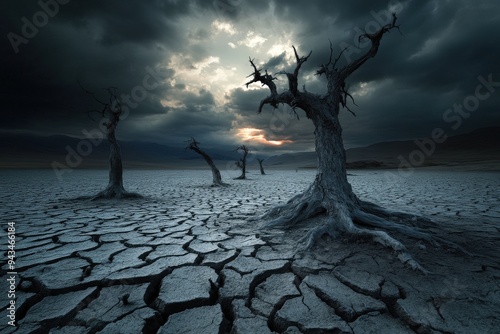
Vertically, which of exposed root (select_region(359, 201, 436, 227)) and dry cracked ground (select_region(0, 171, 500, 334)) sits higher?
exposed root (select_region(359, 201, 436, 227))

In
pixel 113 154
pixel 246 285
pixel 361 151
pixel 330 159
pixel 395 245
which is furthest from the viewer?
pixel 361 151

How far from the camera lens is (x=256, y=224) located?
3818 mm

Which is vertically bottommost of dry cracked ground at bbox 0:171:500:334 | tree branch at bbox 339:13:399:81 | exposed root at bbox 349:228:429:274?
dry cracked ground at bbox 0:171:500:334

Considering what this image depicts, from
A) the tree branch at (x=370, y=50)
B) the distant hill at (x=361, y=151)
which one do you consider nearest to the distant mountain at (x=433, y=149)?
the distant hill at (x=361, y=151)

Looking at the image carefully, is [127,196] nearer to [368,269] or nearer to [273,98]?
[273,98]

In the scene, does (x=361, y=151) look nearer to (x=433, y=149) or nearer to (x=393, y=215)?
(x=433, y=149)

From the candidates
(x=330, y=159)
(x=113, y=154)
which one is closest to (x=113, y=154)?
(x=113, y=154)

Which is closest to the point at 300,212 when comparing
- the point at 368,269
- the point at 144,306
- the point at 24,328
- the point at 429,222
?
the point at 368,269

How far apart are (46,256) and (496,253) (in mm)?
4965

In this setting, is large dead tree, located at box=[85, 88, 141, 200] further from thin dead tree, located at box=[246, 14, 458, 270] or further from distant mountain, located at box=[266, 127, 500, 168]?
distant mountain, located at box=[266, 127, 500, 168]

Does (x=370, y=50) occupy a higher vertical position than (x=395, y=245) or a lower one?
higher

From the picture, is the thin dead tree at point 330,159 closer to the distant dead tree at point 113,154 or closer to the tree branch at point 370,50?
the tree branch at point 370,50

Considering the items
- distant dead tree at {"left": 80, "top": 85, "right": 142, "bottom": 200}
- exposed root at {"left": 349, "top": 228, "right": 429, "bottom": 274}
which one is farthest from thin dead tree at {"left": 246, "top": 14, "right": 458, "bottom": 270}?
distant dead tree at {"left": 80, "top": 85, "right": 142, "bottom": 200}

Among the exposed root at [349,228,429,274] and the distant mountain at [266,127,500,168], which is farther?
the distant mountain at [266,127,500,168]
